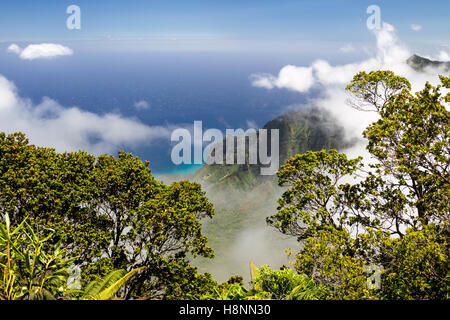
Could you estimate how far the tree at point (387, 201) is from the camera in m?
9.77

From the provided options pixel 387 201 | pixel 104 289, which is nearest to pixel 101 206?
pixel 104 289

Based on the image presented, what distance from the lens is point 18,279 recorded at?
255 inches

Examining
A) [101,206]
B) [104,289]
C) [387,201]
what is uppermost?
[387,201]

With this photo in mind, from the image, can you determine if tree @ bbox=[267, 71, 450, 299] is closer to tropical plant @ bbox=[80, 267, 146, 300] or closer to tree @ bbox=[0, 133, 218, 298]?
tree @ bbox=[0, 133, 218, 298]

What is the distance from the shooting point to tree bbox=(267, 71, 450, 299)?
32.0 feet

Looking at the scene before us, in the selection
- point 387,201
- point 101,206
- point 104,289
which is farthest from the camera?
point 101,206

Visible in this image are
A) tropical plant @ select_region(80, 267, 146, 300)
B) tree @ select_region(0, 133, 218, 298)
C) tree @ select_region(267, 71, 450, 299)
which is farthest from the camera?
tree @ select_region(0, 133, 218, 298)

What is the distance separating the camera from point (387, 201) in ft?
49.4

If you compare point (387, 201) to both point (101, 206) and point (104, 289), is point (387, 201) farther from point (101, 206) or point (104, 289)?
point (101, 206)

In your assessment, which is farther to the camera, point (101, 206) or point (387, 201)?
point (101, 206)

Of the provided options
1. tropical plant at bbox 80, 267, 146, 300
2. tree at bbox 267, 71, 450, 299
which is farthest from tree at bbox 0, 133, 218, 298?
tree at bbox 267, 71, 450, 299

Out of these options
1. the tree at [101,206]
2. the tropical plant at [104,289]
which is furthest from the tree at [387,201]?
the tropical plant at [104,289]
